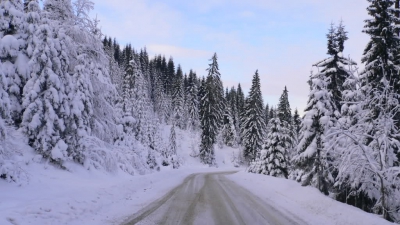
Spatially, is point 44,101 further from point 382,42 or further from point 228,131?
point 228,131

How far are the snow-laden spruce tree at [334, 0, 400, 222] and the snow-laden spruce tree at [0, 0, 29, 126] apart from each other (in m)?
14.0

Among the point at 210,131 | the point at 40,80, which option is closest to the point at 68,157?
the point at 40,80

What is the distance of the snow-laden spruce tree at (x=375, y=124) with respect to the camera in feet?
35.3

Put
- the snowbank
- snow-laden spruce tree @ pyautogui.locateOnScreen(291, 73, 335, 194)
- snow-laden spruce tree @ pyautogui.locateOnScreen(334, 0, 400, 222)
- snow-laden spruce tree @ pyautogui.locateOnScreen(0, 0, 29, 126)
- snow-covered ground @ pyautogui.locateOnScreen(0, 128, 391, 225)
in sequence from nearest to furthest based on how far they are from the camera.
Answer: snow-covered ground @ pyautogui.locateOnScreen(0, 128, 391, 225)
the snowbank
snow-laden spruce tree @ pyautogui.locateOnScreen(334, 0, 400, 222)
snow-laden spruce tree @ pyautogui.locateOnScreen(0, 0, 29, 126)
snow-laden spruce tree @ pyautogui.locateOnScreen(291, 73, 335, 194)

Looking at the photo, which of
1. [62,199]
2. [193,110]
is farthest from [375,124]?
[193,110]

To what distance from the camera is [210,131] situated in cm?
5253

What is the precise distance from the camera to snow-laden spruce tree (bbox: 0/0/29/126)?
12398mm

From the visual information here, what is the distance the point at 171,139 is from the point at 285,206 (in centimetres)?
4503

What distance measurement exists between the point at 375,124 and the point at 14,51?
16427 millimetres

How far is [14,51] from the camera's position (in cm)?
1323

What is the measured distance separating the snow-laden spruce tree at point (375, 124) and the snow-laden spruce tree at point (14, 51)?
14.0 metres

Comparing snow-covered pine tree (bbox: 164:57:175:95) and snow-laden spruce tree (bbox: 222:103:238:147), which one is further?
snow-covered pine tree (bbox: 164:57:175:95)

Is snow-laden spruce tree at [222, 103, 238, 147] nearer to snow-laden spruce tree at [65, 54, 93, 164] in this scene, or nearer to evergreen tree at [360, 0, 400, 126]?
evergreen tree at [360, 0, 400, 126]

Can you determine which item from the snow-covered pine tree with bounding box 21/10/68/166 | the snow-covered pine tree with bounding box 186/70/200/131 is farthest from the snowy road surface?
the snow-covered pine tree with bounding box 186/70/200/131
